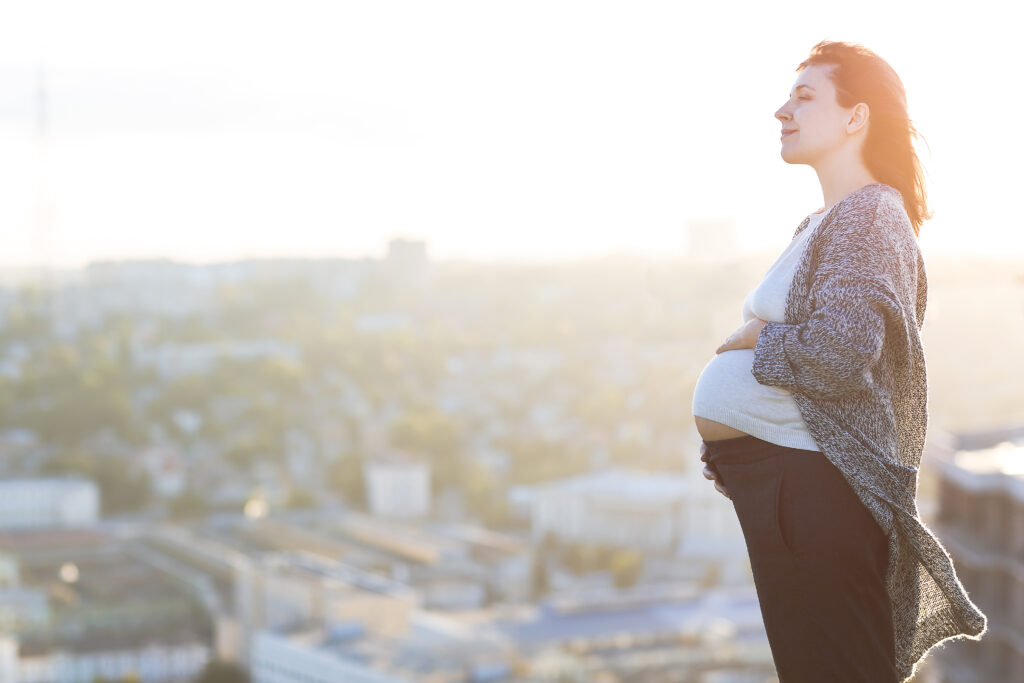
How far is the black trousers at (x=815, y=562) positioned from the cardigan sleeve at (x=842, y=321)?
50 mm

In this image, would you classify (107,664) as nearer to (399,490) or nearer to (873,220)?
(399,490)

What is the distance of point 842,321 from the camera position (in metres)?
0.78

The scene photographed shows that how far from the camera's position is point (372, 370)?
27406mm

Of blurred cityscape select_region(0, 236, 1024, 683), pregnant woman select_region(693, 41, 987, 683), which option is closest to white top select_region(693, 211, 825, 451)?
pregnant woman select_region(693, 41, 987, 683)

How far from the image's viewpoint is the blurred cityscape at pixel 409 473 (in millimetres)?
8977

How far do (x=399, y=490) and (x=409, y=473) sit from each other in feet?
0.95

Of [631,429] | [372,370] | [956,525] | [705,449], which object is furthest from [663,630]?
[372,370]

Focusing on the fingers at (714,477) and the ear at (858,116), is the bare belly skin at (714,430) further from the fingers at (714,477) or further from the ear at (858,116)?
the ear at (858,116)

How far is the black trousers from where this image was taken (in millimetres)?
811

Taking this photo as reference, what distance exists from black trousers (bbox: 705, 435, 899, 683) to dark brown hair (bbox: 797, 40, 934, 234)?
0.19m

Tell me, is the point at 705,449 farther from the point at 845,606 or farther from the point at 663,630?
the point at 663,630

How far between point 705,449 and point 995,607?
3.42m

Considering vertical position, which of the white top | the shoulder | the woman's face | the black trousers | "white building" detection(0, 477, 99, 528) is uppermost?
the woman's face

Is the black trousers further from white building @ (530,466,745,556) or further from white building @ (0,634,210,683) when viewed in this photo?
white building @ (530,466,745,556)
